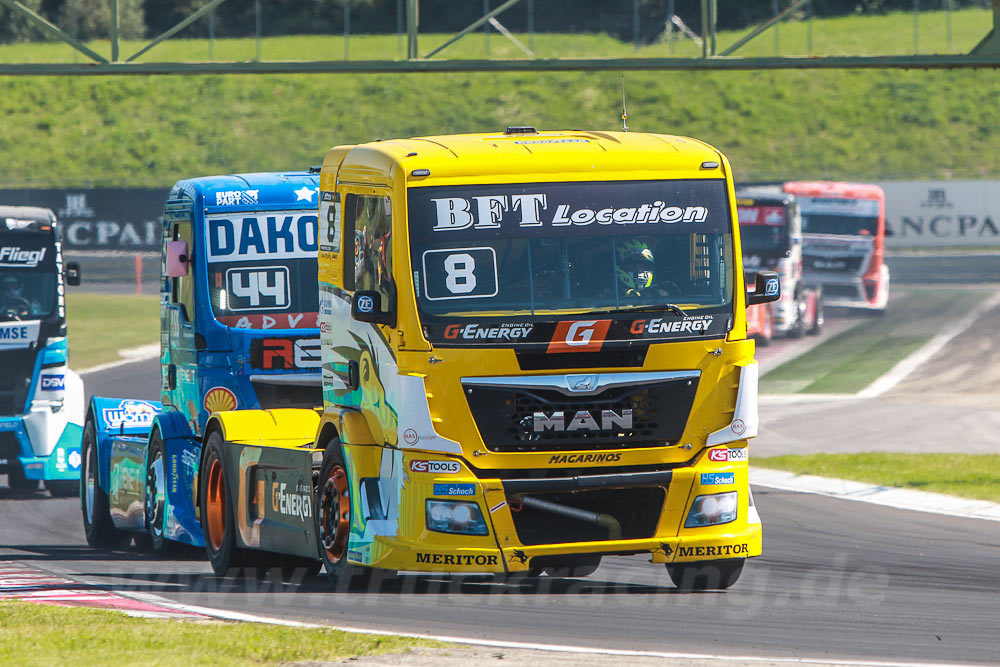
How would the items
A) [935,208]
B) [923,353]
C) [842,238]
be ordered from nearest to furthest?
[923,353], [842,238], [935,208]

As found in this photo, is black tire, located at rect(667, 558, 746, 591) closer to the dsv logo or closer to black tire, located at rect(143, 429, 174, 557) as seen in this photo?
the dsv logo

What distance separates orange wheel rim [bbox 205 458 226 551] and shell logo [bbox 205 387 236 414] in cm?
77

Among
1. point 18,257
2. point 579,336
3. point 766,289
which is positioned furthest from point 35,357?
point 766,289

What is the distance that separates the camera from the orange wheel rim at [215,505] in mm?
12328

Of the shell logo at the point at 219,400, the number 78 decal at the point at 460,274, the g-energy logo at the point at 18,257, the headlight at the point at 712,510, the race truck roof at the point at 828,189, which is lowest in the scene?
the headlight at the point at 712,510

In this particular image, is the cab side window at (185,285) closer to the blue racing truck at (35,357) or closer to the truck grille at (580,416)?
the truck grille at (580,416)

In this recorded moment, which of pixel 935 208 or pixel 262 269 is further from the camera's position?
pixel 935 208

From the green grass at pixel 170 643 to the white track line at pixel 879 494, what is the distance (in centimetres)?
951

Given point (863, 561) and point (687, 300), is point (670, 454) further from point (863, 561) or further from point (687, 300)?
point (863, 561)

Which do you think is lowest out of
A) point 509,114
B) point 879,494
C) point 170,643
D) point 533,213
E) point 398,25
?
point 879,494

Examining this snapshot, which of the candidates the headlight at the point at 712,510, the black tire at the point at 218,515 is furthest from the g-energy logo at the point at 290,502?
the headlight at the point at 712,510

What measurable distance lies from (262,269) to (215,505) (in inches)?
82.2

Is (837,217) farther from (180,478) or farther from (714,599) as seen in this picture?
(714,599)

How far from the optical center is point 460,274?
9.61 m
